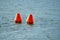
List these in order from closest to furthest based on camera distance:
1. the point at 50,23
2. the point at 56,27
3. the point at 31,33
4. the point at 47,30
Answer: the point at 31,33, the point at 47,30, the point at 56,27, the point at 50,23

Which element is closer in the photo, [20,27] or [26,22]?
[20,27]

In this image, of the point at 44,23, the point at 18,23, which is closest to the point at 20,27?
the point at 18,23

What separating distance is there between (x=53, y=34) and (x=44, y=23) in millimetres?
2760

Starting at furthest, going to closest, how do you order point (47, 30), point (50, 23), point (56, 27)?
1. point (50, 23)
2. point (56, 27)
3. point (47, 30)

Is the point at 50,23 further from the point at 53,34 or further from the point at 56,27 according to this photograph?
the point at 53,34

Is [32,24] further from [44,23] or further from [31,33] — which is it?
[31,33]

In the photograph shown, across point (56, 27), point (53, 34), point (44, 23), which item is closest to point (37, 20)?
point (44, 23)

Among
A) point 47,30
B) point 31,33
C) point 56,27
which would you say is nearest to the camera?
point 31,33

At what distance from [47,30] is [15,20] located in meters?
2.60

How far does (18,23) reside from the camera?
51.1ft

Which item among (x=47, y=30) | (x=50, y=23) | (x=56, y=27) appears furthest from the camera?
(x=50, y=23)

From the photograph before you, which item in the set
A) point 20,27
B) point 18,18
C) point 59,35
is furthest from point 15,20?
point 59,35

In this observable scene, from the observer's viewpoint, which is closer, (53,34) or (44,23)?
(53,34)

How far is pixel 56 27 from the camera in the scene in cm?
1540
